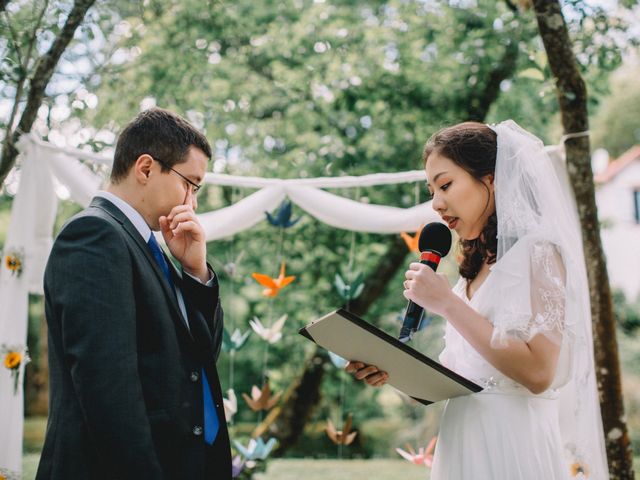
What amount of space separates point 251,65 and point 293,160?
1334 mm

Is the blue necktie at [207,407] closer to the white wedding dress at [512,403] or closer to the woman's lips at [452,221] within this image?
the white wedding dress at [512,403]

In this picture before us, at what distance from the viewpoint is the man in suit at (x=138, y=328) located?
1646 mm

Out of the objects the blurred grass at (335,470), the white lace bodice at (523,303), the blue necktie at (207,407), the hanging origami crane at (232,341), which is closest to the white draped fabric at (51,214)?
the hanging origami crane at (232,341)

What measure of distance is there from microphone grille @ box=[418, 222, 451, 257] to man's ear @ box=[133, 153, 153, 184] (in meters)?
0.92

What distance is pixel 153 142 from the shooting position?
2080 millimetres

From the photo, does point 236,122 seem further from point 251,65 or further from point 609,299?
point 609,299

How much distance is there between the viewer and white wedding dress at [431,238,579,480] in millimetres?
2008

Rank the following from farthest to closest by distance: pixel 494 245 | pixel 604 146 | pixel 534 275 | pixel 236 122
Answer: pixel 604 146
pixel 236 122
pixel 494 245
pixel 534 275

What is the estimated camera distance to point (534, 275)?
2043 millimetres

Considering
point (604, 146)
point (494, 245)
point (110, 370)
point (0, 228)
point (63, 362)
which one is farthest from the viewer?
point (604, 146)

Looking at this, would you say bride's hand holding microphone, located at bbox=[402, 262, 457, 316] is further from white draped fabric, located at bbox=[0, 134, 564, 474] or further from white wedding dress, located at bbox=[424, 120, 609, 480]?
white draped fabric, located at bbox=[0, 134, 564, 474]

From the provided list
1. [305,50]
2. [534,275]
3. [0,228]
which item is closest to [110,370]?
[534,275]

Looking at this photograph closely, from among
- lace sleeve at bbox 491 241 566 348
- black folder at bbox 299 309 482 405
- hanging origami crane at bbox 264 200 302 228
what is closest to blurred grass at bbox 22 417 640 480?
hanging origami crane at bbox 264 200 302 228

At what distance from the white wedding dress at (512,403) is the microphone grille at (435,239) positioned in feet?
0.60
